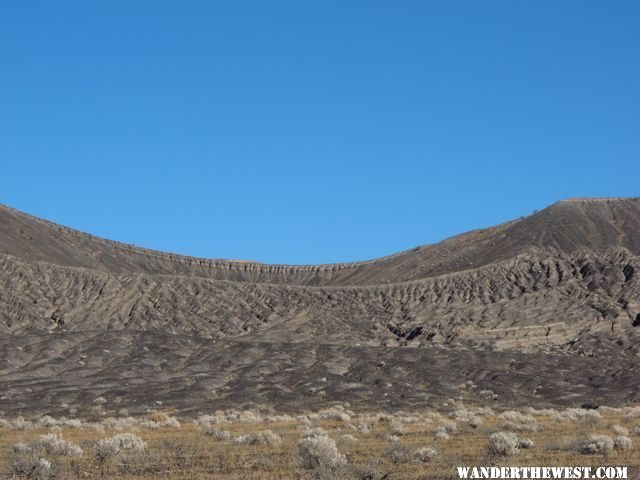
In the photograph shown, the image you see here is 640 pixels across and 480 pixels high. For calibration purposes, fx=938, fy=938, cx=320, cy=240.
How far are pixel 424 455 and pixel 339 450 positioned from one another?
345 centimetres

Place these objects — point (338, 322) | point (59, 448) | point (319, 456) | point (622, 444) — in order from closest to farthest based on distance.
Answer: point (319, 456)
point (622, 444)
point (59, 448)
point (338, 322)

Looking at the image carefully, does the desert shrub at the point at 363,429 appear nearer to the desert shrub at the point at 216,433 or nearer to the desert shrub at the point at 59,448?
the desert shrub at the point at 216,433

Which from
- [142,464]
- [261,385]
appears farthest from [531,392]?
[142,464]

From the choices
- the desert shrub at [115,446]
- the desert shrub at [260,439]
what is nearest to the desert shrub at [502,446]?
the desert shrub at [260,439]

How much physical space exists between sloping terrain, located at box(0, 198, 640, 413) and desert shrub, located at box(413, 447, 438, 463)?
34.5 metres

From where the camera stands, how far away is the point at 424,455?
2609cm

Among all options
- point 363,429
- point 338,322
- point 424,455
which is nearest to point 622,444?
point 424,455

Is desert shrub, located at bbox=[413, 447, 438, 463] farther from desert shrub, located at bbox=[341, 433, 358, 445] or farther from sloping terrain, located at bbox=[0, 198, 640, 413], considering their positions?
sloping terrain, located at bbox=[0, 198, 640, 413]

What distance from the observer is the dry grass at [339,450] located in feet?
78.9

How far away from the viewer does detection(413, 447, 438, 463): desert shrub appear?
2595 centimetres

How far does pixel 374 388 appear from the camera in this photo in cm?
7381

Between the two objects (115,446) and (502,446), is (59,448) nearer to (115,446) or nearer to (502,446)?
(115,446)

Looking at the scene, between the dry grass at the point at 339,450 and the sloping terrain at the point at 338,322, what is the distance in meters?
23.4

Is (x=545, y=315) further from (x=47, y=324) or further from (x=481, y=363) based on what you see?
(x=47, y=324)
